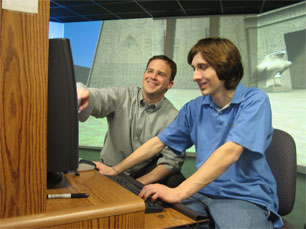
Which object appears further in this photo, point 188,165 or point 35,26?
point 188,165

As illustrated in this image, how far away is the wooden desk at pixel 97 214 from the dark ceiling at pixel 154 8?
11.3 feet

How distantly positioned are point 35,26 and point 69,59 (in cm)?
16

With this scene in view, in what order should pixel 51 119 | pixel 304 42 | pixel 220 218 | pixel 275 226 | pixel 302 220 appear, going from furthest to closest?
1. pixel 304 42
2. pixel 302 220
3. pixel 275 226
4. pixel 220 218
5. pixel 51 119

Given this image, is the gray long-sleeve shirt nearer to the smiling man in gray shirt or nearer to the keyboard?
the smiling man in gray shirt

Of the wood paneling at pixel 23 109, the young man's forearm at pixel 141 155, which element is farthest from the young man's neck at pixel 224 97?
the wood paneling at pixel 23 109

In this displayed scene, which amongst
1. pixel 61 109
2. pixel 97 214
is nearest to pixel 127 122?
pixel 61 109

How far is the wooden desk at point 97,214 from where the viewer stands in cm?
66

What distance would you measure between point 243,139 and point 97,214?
71 cm

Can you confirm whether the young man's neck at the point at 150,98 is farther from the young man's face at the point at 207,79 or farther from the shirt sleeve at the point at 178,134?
the young man's face at the point at 207,79

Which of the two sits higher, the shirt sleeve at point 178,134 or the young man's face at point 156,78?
the young man's face at point 156,78

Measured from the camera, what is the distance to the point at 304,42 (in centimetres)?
371

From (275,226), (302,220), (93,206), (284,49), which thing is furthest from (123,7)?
(93,206)

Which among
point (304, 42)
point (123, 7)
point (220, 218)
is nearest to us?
point (220, 218)

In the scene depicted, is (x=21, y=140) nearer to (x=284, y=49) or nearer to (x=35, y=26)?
(x=35, y=26)
